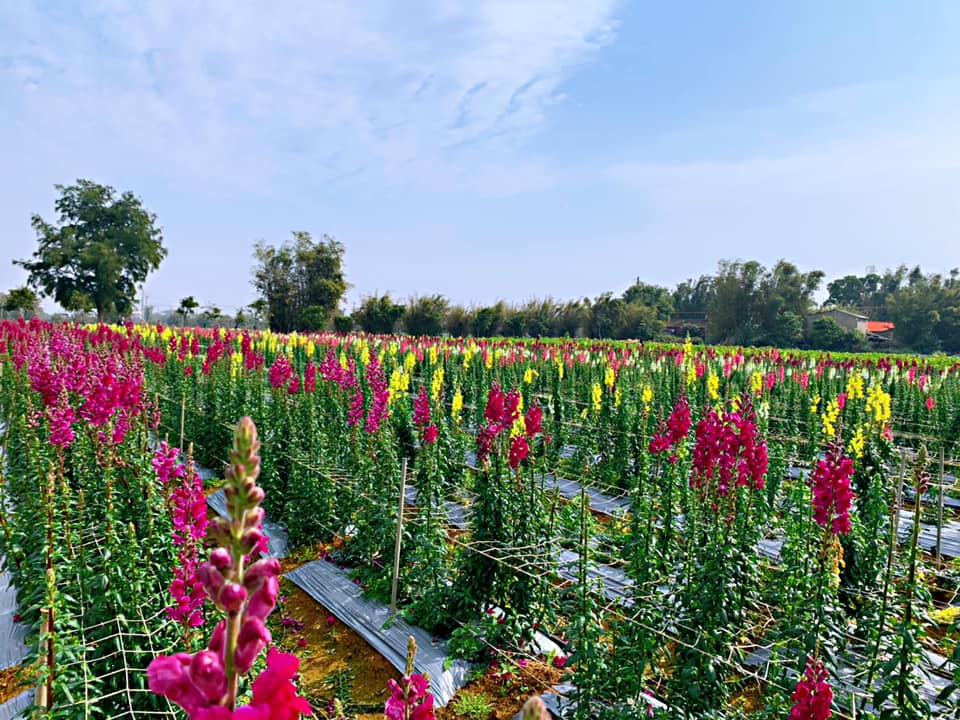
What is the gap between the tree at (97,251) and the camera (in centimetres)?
4456

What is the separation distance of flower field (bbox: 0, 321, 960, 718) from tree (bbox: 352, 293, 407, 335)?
31.5 m

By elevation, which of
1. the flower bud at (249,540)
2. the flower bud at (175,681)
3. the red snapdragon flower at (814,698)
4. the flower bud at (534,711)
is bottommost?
the red snapdragon flower at (814,698)

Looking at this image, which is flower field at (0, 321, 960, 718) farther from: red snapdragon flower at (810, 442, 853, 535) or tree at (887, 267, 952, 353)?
tree at (887, 267, 952, 353)

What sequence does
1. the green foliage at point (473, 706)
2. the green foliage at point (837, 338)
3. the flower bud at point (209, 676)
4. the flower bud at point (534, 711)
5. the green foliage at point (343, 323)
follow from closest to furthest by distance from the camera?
the flower bud at point (534, 711)
the flower bud at point (209, 676)
the green foliage at point (473, 706)
the green foliage at point (343, 323)
the green foliage at point (837, 338)

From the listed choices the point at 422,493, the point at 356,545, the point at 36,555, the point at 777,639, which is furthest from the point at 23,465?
the point at 777,639

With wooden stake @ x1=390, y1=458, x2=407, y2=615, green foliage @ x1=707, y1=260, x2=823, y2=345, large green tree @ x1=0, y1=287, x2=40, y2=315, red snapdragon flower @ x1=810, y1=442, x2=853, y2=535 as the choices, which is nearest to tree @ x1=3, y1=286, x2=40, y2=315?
large green tree @ x1=0, y1=287, x2=40, y2=315

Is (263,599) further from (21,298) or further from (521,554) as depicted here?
(21,298)

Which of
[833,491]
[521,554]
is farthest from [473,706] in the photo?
[833,491]

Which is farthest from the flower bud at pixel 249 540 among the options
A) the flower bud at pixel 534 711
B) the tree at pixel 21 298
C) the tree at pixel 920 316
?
the tree at pixel 920 316

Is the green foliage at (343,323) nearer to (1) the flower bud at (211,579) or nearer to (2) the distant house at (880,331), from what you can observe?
(1) the flower bud at (211,579)

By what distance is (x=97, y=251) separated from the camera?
44.5m

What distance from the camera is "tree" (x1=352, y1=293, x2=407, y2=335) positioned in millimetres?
40000

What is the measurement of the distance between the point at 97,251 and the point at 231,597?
5277 cm

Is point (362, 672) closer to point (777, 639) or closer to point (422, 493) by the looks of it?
point (422, 493)
